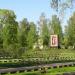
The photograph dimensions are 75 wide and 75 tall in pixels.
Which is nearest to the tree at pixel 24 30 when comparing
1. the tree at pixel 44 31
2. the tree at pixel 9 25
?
the tree at pixel 44 31

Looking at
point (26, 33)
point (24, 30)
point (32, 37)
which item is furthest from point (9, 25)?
point (24, 30)

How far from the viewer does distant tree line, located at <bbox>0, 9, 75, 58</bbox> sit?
286 ft

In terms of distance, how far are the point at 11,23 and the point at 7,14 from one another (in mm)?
3194

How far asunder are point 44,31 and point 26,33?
6.21 metres

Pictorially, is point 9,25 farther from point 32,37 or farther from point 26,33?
point 26,33

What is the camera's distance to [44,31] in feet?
397

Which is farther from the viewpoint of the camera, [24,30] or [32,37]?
[24,30]

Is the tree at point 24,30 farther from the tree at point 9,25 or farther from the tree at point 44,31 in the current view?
the tree at point 9,25

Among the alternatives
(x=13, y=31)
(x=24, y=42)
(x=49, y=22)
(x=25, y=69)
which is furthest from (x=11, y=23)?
(x=25, y=69)

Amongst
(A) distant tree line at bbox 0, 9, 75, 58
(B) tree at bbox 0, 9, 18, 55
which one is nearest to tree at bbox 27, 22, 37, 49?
(A) distant tree line at bbox 0, 9, 75, 58

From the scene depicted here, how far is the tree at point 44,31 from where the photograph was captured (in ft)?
383

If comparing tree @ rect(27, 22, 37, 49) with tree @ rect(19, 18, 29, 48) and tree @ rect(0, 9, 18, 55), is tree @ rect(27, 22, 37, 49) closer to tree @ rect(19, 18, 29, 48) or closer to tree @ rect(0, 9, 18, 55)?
tree @ rect(19, 18, 29, 48)

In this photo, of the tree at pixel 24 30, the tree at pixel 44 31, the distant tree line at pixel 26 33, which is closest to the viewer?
the distant tree line at pixel 26 33

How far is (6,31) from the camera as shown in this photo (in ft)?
306
